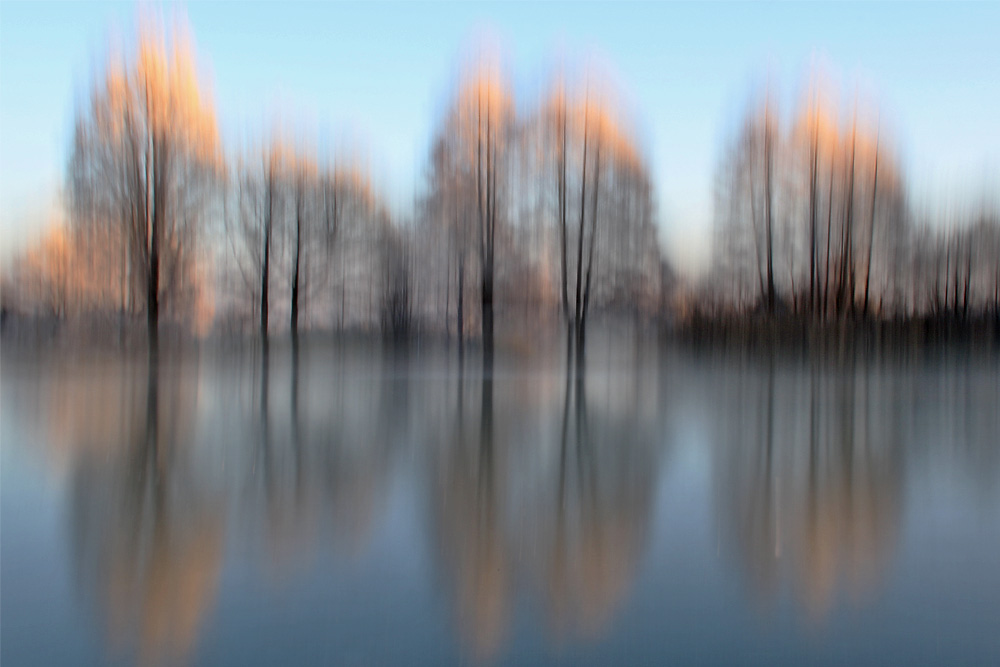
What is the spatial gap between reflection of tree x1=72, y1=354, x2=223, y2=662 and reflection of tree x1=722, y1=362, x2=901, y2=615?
166 cm

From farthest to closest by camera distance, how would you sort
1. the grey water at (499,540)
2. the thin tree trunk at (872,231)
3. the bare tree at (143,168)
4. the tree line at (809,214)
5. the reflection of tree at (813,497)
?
the thin tree trunk at (872,231) → the tree line at (809,214) → the bare tree at (143,168) → the reflection of tree at (813,497) → the grey water at (499,540)

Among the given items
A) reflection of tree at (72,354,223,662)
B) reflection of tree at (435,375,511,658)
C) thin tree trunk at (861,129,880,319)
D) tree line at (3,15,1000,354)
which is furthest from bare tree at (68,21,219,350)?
thin tree trunk at (861,129,880,319)

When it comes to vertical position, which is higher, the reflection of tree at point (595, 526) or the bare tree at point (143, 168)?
the bare tree at point (143, 168)

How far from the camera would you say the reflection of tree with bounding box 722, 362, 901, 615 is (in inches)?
92.0

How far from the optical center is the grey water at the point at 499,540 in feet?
6.00

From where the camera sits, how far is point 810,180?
53.9 feet

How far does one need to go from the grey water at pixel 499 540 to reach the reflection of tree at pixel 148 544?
12 mm

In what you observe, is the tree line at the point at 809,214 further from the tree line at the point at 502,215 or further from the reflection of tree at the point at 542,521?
the reflection of tree at the point at 542,521

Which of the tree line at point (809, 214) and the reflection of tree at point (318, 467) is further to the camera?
the tree line at point (809, 214)

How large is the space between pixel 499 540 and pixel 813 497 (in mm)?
1549

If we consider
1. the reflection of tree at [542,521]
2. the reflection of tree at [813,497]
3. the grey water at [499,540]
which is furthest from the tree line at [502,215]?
the reflection of tree at [542,521]

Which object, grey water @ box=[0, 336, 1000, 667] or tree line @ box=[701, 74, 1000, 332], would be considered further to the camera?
tree line @ box=[701, 74, 1000, 332]

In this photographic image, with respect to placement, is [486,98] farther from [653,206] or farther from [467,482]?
[467,482]

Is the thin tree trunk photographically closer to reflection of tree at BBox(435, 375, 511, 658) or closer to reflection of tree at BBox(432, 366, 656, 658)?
reflection of tree at BBox(432, 366, 656, 658)
